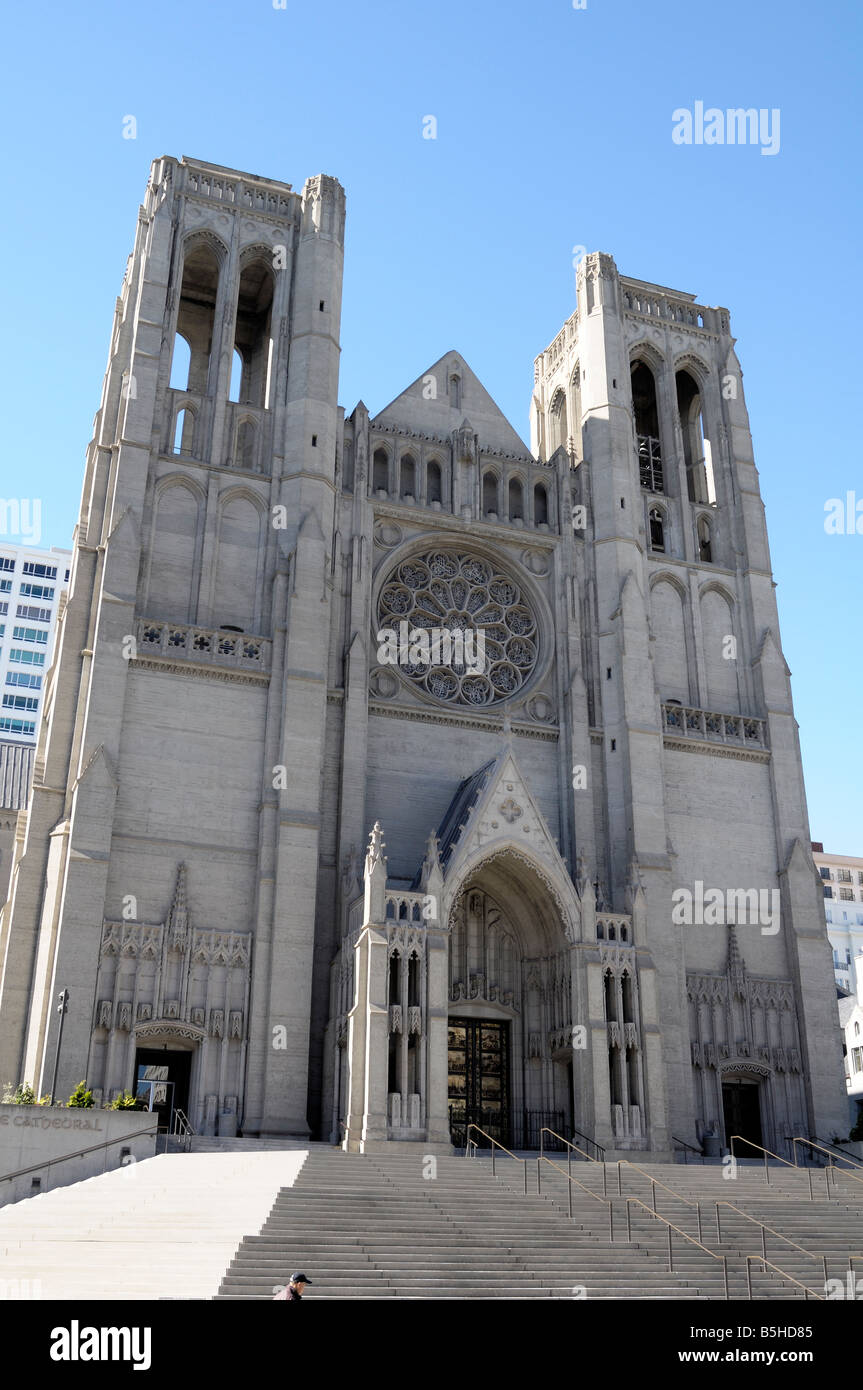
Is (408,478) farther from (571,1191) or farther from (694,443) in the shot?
(571,1191)

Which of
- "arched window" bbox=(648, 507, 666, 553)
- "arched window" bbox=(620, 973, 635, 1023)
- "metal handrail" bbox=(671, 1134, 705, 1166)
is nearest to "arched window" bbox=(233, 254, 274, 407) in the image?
"arched window" bbox=(648, 507, 666, 553)

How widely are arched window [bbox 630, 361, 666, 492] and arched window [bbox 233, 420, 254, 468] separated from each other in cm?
1388

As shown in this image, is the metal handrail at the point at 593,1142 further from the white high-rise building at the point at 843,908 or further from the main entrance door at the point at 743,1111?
the white high-rise building at the point at 843,908

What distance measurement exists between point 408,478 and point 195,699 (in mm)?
10872

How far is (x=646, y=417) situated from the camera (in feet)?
152

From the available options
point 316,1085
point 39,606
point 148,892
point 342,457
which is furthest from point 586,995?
point 39,606

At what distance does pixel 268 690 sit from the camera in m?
33.3

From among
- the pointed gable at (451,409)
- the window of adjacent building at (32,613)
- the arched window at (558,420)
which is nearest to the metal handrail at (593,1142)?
the pointed gable at (451,409)

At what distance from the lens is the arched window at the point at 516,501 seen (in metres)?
40.1

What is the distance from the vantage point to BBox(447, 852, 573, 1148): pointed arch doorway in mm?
31562

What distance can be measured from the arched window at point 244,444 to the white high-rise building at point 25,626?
53.4 metres

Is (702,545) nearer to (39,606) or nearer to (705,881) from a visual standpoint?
(705,881)

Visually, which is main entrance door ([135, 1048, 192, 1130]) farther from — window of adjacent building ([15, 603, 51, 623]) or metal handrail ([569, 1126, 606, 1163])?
window of adjacent building ([15, 603, 51, 623])
